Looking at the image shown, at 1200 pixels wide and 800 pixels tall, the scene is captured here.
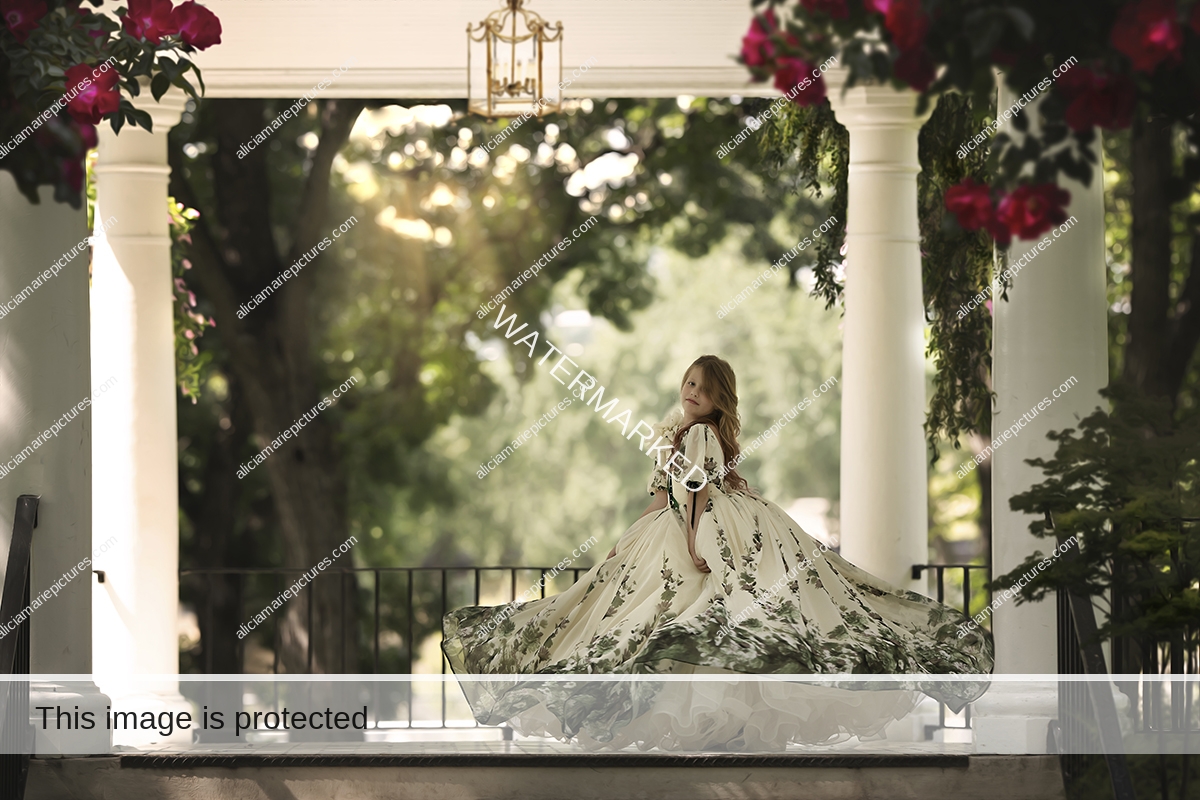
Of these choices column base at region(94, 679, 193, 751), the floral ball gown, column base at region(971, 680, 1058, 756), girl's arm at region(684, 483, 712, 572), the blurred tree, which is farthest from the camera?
the blurred tree

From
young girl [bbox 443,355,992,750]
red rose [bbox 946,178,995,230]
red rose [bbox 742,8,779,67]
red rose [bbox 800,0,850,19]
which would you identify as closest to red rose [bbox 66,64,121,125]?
red rose [bbox 742,8,779,67]

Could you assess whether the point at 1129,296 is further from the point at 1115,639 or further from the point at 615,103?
the point at 615,103

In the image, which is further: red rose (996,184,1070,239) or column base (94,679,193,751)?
column base (94,679,193,751)

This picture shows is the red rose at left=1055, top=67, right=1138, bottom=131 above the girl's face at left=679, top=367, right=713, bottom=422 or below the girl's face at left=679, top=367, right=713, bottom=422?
above

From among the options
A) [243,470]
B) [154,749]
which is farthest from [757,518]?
[243,470]

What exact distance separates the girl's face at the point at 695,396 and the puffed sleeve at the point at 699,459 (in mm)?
82

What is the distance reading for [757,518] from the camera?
474 centimetres

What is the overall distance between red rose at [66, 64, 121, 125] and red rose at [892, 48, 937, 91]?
8.52 feet

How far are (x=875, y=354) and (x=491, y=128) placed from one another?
16.7ft

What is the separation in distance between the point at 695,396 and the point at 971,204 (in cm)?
121

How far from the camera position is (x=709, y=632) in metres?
4.21

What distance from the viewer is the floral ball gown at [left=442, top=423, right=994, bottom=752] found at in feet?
13.6

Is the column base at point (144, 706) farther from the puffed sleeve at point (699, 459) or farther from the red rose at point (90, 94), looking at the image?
the red rose at point (90, 94)

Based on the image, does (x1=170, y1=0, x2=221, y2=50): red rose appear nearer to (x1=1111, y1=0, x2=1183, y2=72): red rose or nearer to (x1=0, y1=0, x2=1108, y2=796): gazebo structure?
(x1=0, y1=0, x2=1108, y2=796): gazebo structure
